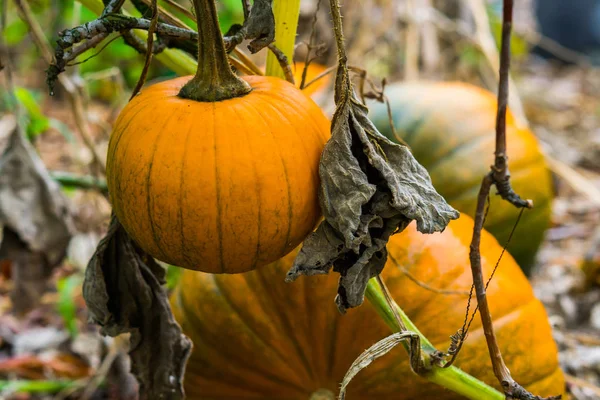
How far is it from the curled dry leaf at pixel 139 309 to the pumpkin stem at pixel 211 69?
1.03ft

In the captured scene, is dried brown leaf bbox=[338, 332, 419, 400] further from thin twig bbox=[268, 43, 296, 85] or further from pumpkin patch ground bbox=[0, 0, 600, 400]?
thin twig bbox=[268, 43, 296, 85]

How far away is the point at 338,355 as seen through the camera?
152 cm

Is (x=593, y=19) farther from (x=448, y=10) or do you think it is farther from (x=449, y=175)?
(x=449, y=175)

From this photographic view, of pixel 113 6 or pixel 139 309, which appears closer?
pixel 113 6

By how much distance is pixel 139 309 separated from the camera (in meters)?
1.28

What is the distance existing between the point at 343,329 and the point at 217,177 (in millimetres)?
660

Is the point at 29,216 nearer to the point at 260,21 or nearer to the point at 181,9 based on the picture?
the point at 181,9

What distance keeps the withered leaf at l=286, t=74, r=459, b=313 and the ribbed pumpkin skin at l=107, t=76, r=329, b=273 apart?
5cm

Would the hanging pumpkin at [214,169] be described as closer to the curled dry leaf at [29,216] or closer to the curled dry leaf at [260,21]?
the curled dry leaf at [260,21]

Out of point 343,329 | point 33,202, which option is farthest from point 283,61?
point 33,202

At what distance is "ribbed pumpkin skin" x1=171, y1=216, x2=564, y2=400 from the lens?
4.83 ft

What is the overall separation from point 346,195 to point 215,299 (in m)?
0.72

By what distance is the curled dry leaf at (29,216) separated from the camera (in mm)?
1701

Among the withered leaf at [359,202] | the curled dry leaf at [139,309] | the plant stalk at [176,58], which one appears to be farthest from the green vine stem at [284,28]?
the curled dry leaf at [139,309]
